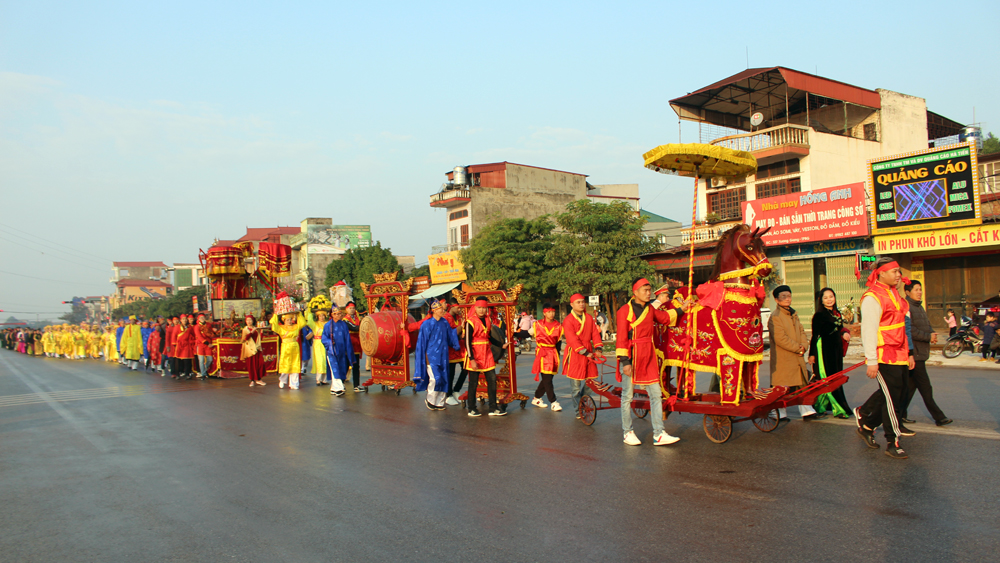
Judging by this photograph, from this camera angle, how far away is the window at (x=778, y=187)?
28.6 m

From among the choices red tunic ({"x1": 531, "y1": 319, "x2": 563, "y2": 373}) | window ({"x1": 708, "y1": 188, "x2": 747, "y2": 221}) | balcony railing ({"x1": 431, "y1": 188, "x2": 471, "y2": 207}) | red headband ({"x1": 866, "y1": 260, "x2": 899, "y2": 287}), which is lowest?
red tunic ({"x1": 531, "y1": 319, "x2": 563, "y2": 373})

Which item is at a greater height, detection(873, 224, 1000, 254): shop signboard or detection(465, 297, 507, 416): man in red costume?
detection(873, 224, 1000, 254): shop signboard

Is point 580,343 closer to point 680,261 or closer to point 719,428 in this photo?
point 719,428

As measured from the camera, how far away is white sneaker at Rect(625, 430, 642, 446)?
713 cm

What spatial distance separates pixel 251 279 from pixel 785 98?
24.7 metres

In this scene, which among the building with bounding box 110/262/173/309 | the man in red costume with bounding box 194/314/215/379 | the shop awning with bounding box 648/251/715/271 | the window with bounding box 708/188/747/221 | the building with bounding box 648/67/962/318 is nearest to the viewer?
the man in red costume with bounding box 194/314/215/379

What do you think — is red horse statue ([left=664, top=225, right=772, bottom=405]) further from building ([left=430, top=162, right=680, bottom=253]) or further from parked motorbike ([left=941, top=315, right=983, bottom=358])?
building ([left=430, top=162, right=680, bottom=253])

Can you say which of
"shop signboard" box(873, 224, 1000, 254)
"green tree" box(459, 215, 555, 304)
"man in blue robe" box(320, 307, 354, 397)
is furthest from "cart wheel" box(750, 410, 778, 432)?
"green tree" box(459, 215, 555, 304)

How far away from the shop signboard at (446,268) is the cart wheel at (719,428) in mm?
32875

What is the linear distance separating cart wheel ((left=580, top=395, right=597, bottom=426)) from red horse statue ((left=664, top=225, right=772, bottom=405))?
1317mm

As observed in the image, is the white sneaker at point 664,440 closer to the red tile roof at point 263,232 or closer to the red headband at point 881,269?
the red headband at point 881,269

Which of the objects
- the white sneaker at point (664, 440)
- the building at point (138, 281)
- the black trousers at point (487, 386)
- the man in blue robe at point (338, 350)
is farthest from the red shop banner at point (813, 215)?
the building at point (138, 281)

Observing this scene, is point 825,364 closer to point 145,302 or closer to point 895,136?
point 895,136

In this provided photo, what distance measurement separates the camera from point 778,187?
29281 millimetres
